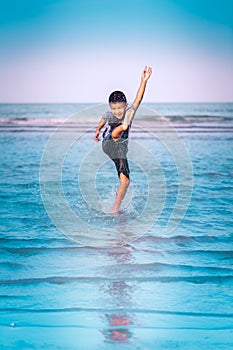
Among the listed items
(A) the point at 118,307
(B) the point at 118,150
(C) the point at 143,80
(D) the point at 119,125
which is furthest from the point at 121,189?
(A) the point at 118,307

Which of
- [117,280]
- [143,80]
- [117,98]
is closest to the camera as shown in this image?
[117,280]

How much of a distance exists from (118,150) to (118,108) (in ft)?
1.87

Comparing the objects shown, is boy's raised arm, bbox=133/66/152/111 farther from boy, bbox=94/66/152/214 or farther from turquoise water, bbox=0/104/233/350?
turquoise water, bbox=0/104/233/350

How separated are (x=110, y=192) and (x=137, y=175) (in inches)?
64.4

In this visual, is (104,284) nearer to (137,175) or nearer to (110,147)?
(110,147)

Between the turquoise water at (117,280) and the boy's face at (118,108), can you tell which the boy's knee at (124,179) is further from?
the boy's face at (118,108)

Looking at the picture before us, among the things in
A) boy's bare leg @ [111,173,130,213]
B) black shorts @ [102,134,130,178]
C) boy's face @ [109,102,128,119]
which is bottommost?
boy's bare leg @ [111,173,130,213]

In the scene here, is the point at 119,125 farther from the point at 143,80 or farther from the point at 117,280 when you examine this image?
the point at 117,280

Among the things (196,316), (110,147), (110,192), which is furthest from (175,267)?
(110,192)

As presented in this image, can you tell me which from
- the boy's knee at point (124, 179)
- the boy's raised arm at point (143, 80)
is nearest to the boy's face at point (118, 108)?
the boy's raised arm at point (143, 80)

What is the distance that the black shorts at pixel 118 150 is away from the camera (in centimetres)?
536

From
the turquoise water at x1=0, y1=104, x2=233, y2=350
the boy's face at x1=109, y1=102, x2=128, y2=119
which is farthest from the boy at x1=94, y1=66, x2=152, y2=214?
the turquoise water at x1=0, y1=104, x2=233, y2=350

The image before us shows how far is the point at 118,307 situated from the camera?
2979mm

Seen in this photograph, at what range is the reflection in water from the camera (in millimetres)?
2602
